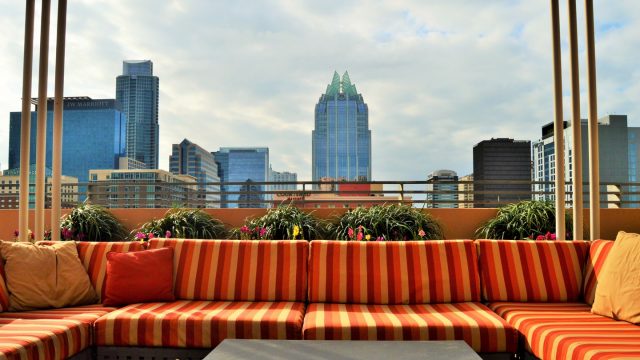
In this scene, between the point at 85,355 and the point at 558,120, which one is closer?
the point at 85,355

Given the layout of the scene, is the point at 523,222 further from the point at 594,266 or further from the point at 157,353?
the point at 157,353

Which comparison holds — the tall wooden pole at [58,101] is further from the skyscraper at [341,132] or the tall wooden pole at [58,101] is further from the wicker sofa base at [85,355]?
the skyscraper at [341,132]

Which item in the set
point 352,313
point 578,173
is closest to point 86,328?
point 352,313

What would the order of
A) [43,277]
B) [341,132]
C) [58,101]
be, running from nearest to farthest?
[43,277], [58,101], [341,132]

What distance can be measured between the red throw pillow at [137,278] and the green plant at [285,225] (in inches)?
83.2

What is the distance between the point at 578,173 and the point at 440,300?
1693mm

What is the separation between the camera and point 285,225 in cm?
493

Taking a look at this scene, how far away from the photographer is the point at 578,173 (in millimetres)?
3504

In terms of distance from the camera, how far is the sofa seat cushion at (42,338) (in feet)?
5.84

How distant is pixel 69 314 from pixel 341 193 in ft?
14.6

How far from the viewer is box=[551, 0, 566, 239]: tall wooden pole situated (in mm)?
3484

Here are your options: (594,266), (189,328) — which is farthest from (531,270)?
(189,328)

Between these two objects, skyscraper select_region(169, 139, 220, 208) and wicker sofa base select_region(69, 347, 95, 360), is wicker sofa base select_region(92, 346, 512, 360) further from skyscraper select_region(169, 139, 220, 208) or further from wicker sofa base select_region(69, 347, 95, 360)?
skyscraper select_region(169, 139, 220, 208)

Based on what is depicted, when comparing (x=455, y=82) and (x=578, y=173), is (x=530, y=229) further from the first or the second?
(x=455, y=82)
